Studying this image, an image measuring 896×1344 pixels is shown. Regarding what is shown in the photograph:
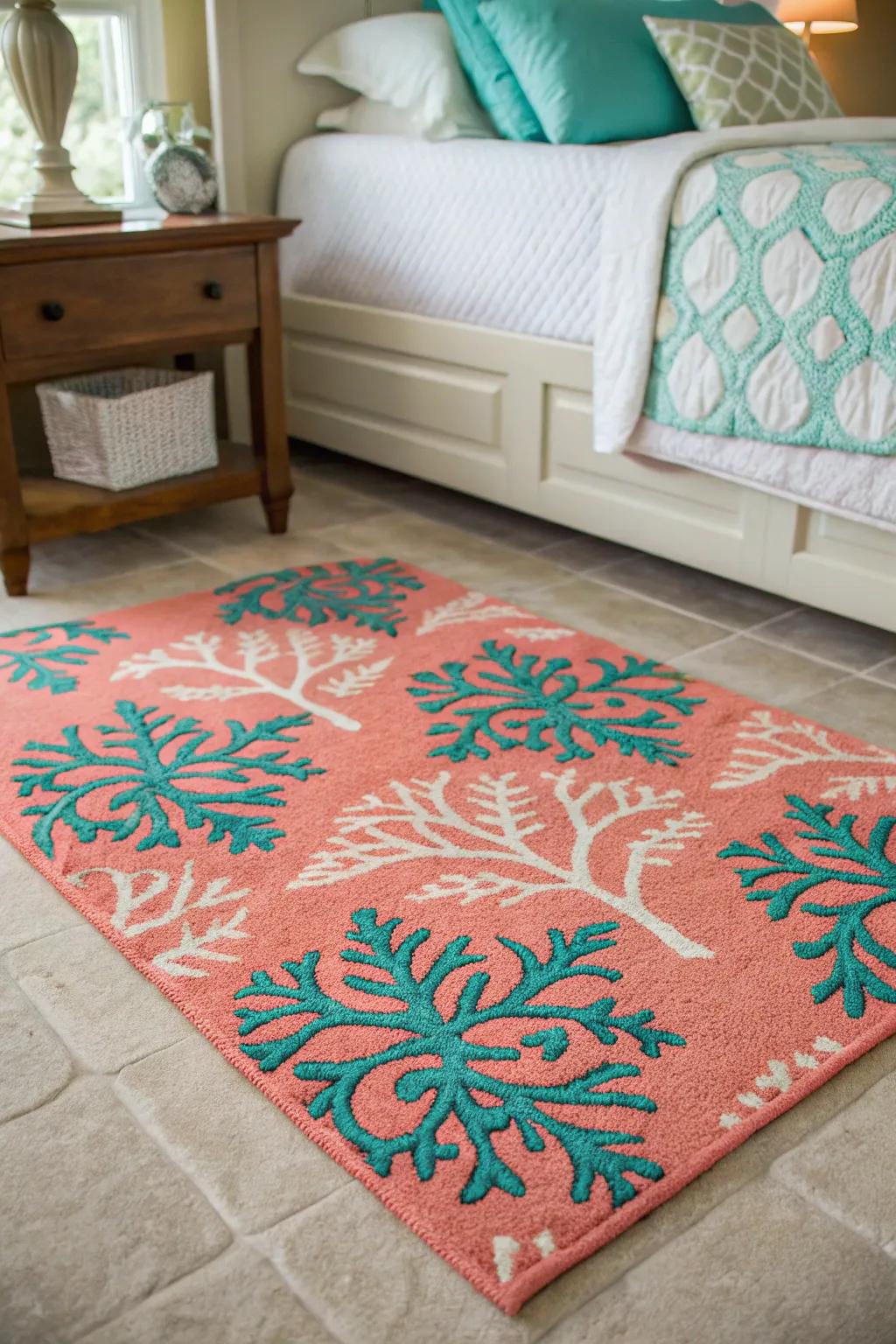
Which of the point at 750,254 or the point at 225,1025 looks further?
the point at 750,254

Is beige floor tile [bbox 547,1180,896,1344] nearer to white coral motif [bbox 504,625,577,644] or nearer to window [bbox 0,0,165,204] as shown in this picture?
white coral motif [bbox 504,625,577,644]

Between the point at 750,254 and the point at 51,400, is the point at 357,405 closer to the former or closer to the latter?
the point at 51,400

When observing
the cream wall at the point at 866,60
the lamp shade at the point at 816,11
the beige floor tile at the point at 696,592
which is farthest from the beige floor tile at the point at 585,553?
the cream wall at the point at 866,60

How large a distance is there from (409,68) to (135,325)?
97cm

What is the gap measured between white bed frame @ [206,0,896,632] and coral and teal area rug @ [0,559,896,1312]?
0.31 metres

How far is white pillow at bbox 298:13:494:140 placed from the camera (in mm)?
2682

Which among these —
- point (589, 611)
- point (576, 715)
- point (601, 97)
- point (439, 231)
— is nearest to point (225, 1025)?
point (576, 715)

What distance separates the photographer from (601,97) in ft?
8.32

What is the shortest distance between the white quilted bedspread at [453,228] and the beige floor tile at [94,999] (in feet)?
4.93

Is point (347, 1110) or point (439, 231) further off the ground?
A: point (439, 231)

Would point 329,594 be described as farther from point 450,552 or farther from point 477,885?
point 477,885

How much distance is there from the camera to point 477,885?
4.68 feet

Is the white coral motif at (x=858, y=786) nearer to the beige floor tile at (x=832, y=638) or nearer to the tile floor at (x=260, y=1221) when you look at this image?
the beige floor tile at (x=832, y=638)

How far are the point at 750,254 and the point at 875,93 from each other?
2.86 meters
